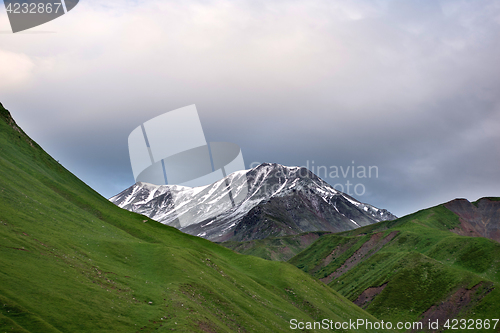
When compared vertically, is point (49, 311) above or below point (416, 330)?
above

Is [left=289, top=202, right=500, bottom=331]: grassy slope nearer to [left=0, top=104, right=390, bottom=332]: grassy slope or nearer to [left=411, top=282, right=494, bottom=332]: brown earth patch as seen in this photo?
[left=411, top=282, right=494, bottom=332]: brown earth patch

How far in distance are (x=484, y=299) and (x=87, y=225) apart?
99.5m

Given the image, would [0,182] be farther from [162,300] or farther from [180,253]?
[162,300]

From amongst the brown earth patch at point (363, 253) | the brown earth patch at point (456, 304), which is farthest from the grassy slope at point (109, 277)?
the brown earth patch at point (363, 253)

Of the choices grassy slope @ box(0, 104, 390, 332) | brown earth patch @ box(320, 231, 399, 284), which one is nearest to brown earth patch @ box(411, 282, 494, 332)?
grassy slope @ box(0, 104, 390, 332)

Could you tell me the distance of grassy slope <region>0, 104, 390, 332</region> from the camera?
110ft

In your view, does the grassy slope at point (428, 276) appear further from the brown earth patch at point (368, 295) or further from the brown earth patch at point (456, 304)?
the brown earth patch at point (368, 295)

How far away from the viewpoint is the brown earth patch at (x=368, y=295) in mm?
118438

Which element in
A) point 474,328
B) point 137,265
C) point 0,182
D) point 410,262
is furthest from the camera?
point 410,262

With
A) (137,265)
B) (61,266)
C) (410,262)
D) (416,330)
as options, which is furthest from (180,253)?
(410,262)

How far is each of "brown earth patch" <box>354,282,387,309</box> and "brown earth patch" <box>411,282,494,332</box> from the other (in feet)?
53.2

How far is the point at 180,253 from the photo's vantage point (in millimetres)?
62312

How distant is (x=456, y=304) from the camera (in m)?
104

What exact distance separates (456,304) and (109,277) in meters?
97.8
